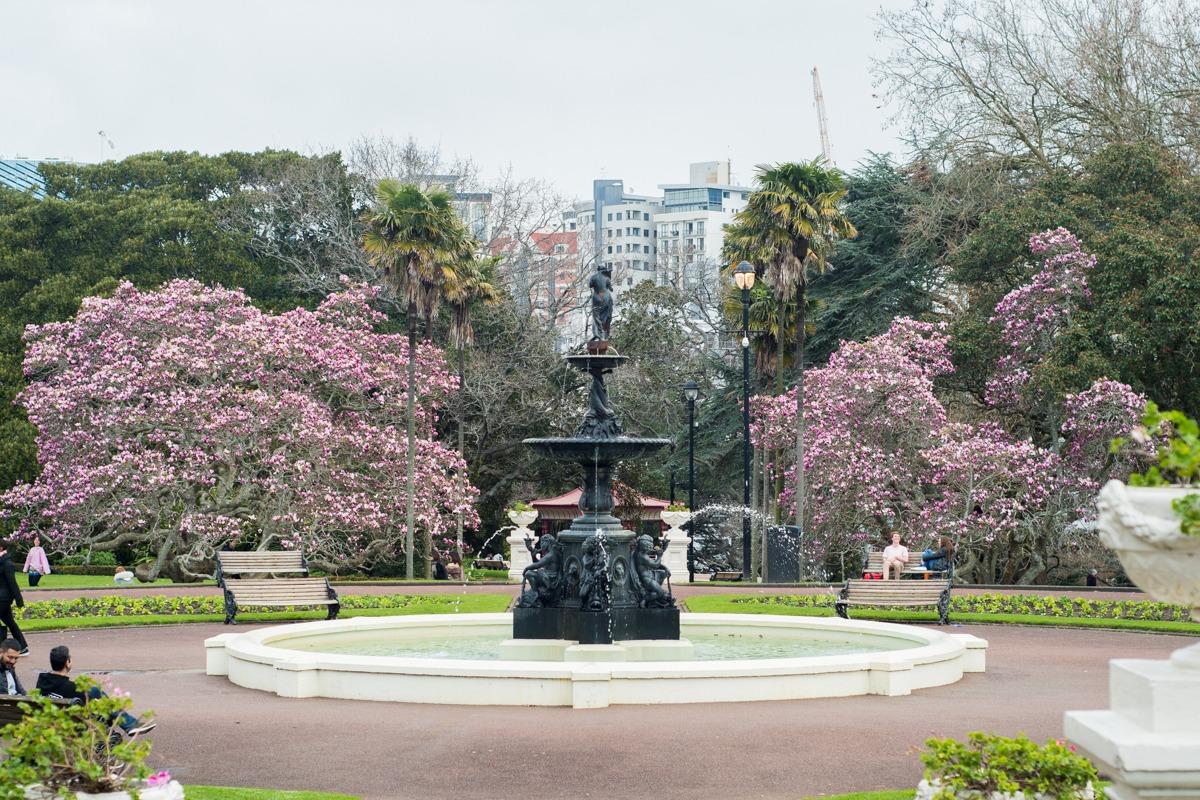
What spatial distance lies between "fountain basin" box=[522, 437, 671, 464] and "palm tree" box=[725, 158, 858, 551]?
61.6 feet

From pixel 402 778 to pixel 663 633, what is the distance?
6885 millimetres

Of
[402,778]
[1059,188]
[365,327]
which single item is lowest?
[402,778]

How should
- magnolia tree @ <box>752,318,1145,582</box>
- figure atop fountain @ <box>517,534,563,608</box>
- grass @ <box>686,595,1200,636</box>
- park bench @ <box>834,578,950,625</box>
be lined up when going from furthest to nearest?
magnolia tree @ <box>752,318,1145,582</box>
park bench @ <box>834,578,950,625</box>
grass @ <box>686,595,1200,636</box>
figure atop fountain @ <box>517,534,563,608</box>

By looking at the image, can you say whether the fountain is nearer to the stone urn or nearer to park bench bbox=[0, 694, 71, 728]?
park bench bbox=[0, 694, 71, 728]

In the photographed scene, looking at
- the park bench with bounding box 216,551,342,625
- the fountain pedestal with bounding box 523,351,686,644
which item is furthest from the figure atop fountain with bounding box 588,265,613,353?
the park bench with bounding box 216,551,342,625

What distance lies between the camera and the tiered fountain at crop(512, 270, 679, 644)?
16.4 meters

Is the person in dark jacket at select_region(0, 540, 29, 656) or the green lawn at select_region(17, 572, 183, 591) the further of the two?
the green lawn at select_region(17, 572, 183, 591)

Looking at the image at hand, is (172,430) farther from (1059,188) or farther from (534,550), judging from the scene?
(1059,188)

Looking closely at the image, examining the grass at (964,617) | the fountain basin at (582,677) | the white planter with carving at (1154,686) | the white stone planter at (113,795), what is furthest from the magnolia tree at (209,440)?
the white planter with carving at (1154,686)

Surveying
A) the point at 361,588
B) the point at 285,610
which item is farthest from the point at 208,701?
the point at 361,588

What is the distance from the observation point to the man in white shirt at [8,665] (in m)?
11.8

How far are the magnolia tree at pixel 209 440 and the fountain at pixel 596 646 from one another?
16382 mm

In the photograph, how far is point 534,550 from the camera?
17.4m

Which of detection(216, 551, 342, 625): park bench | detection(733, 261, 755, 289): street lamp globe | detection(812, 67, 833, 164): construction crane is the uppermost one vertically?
detection(812, 67, 833, 164): construction crane
